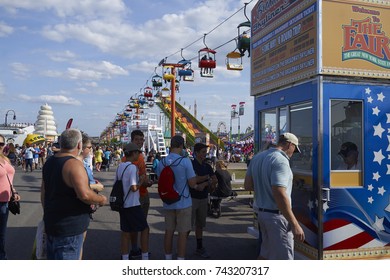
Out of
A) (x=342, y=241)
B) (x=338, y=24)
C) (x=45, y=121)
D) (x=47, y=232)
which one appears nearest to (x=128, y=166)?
(x=47, y=232)

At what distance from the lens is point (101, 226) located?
7859 millimetres

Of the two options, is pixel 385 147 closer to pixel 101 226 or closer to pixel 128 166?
pixel 128 166

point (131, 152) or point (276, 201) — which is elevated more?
point (131, 152)

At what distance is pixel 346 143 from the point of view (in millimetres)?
4785

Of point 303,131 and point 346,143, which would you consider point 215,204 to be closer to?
point 303,131

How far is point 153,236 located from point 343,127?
3909 mm

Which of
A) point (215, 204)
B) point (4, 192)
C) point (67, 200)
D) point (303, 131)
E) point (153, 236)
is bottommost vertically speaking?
point (153, 236)

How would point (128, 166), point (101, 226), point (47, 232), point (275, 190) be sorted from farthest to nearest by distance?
1. point (101, 226)
2. point (128, 166)
3. point (275, 190)
4. point (47, 232)

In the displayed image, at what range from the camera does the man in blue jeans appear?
125 inches

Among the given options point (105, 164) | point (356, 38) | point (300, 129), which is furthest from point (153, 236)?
point (105, 164)

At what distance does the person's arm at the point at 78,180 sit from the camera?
10.3 feet

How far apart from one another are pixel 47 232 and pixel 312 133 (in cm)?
313

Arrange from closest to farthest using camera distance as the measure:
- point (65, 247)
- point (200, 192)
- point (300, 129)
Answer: point (65, 247) < point (300, 129) < point (200, 192)

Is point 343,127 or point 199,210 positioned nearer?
point 343,127
